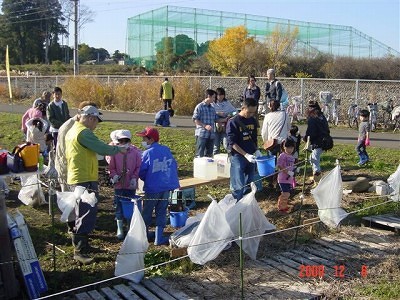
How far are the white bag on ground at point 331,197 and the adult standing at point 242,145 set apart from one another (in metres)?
1.00

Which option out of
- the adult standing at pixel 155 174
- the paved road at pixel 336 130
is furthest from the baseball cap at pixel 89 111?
the paved road at pixel 336 130

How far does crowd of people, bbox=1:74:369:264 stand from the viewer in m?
5.81

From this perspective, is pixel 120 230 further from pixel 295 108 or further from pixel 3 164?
pixel 295 108

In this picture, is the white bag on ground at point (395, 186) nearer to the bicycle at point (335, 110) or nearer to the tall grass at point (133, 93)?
the bicycle at point (335, 110)

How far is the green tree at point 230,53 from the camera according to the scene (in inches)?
1326

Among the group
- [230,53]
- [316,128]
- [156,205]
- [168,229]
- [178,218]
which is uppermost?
[230,53]

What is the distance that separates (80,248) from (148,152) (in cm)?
140

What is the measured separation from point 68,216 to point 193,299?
1946 millimetres

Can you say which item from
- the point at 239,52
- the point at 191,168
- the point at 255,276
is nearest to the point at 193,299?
the point at 255,276

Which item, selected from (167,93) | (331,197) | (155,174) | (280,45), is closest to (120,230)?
(155,174)

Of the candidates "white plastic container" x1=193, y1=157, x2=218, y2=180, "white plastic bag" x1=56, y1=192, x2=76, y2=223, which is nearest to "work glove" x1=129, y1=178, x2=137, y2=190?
"white plastic bag" x1=56, y1=192, x2=76, y2=223

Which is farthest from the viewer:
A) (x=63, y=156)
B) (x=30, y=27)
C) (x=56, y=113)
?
(x=30, y=27)

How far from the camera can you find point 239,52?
3459 centimetres

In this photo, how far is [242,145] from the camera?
7.07 m
